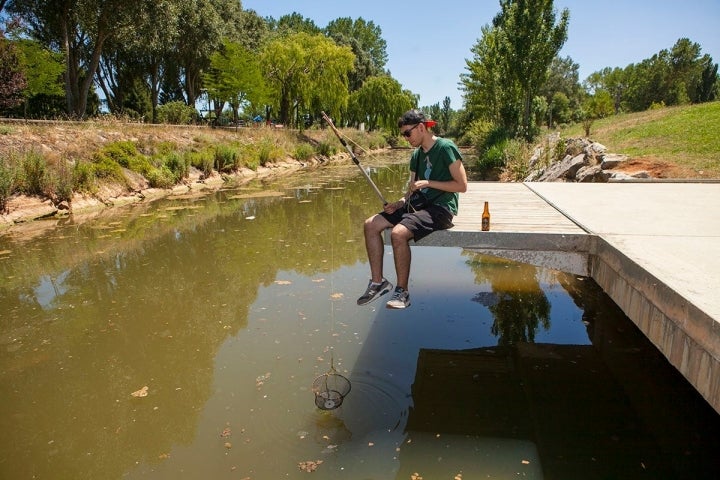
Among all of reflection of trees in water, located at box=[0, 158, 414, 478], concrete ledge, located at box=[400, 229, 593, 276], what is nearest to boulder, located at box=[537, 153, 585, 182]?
reflection of trees in water, located at box=[0, 158, 414, 478]

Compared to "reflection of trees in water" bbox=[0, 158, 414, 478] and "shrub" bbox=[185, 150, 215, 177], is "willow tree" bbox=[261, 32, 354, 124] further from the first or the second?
"reflection of trees in water" bbox=[0, 158, 414, 478]

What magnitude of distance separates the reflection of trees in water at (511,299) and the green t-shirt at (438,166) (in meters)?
1.75

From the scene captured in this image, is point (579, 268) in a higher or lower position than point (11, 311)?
higher

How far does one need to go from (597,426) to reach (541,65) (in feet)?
76.8

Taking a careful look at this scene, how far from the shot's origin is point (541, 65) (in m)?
23.4

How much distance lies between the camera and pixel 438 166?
14.5ft

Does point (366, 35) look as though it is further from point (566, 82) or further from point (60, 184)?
point (60, 184)

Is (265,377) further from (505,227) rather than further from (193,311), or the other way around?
(505,227)

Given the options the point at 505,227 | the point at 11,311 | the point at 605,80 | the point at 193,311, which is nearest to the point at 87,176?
the point at 11,311

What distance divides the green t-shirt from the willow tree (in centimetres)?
3533

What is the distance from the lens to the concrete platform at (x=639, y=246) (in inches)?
103

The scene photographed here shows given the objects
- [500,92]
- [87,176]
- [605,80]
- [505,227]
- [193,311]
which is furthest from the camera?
[605,80]

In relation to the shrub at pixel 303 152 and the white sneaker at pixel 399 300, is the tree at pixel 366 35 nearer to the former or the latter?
the shrub at pixel 303 152

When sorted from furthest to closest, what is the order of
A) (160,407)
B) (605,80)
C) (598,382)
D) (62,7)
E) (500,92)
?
(605,80)
(500,92)
(62,7)
(598,382)
(160,407)
